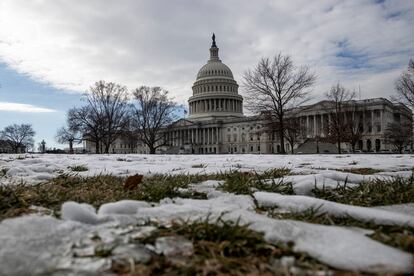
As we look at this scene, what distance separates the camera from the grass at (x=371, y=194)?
2322 millimetres

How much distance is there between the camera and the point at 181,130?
4215 inches

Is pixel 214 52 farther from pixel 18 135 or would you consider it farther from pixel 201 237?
pixel 201 237

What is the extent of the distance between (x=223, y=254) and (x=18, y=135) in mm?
103598

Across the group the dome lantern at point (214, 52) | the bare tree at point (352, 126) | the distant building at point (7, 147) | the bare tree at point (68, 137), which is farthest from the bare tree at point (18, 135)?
the bare tree at point (352, 126)

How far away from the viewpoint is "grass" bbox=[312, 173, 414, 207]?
2.32 meters

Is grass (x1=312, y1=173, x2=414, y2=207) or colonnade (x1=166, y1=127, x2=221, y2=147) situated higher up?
colonnade (x1=166, y1=127, x2=221, y2=147)

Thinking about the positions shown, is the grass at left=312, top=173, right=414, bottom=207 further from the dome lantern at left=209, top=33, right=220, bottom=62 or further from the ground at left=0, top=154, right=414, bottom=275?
the dome lantern at left=209, top=33, right=220, bottom=62

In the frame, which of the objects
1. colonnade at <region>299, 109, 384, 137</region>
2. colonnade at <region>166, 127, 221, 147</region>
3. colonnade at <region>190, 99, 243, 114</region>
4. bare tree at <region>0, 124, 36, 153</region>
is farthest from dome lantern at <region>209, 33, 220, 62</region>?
bare tree at <region>0, 124, 36, 153</region>

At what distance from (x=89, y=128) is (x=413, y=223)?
51839mm

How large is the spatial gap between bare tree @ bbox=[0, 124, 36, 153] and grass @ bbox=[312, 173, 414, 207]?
97731mm

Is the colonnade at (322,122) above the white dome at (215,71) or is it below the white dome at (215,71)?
below

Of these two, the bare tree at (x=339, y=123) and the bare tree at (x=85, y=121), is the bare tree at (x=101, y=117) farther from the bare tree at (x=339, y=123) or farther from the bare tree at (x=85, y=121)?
the bare tree at (x=339, y=123)

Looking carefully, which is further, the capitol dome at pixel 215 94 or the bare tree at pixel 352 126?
the capitol dome at pixel 215 94

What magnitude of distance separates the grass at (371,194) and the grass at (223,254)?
1.21m
